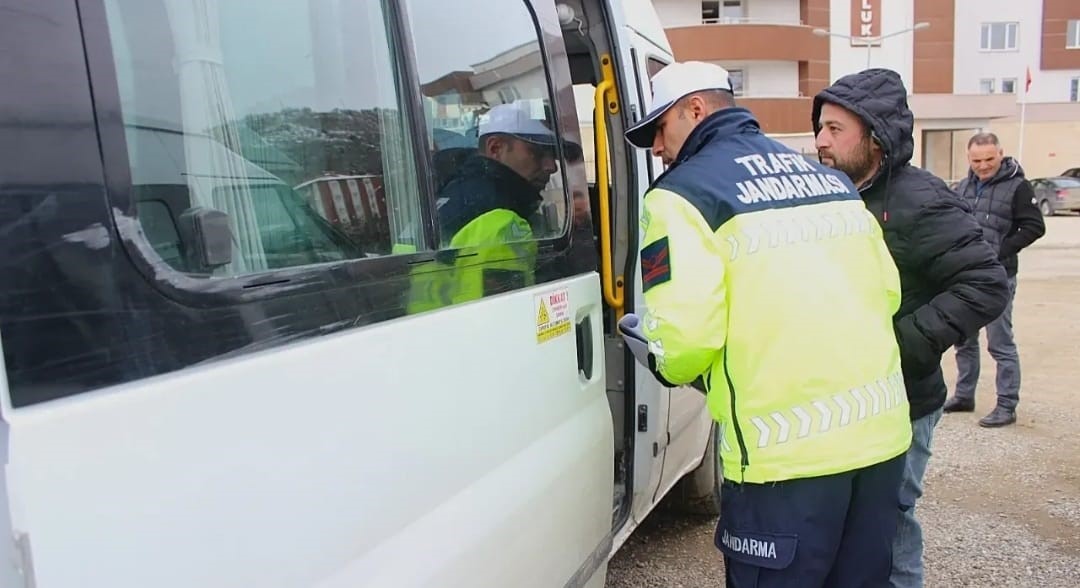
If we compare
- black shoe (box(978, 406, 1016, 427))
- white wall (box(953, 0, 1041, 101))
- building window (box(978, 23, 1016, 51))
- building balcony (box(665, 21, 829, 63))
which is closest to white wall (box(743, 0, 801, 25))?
building balcony (box(665, 21, 829, 63))

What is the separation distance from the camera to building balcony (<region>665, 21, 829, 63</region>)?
30.4m

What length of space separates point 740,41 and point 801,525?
31.0 m

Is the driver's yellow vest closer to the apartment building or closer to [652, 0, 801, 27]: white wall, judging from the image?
the apartment building

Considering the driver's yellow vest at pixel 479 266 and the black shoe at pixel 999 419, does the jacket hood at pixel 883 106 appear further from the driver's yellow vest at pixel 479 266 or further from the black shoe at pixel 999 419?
the black shoe at pixel 999 419

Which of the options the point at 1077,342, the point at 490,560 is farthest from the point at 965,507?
the point at 1077,342

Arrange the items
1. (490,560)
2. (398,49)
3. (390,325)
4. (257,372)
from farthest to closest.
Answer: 1. (490,560)
2. (398,49)
3. (390,325)
4. (257,372)

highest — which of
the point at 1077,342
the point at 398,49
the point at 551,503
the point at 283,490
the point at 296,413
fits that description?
the point at 398,49

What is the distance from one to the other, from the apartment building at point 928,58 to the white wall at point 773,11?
0.13 ft

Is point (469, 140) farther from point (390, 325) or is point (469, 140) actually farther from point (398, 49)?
point (390, 325)

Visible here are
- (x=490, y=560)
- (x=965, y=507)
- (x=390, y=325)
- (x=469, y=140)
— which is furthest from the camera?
(x=965, y=507)

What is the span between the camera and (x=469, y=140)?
1.89m

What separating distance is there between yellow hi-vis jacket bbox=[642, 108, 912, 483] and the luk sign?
3476 centimetres

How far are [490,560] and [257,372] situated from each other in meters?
0.76

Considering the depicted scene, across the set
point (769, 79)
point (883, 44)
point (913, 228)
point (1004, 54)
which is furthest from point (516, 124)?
point (1004, 54)
